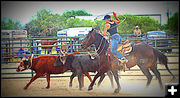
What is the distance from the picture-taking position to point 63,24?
2305cm

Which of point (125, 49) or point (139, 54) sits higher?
point (125, 49)

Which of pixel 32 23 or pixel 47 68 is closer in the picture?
pixel 47 68

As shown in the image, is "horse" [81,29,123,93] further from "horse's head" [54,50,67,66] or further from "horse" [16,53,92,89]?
"horse" [16,53,92,89]

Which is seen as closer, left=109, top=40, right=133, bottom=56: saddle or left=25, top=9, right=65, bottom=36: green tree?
left=109, top=40, right=133, bottom=56: saddle

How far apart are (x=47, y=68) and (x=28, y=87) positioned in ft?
3.09

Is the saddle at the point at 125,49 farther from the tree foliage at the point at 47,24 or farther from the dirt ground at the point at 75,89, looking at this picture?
the tree foliage at the point at 47,24

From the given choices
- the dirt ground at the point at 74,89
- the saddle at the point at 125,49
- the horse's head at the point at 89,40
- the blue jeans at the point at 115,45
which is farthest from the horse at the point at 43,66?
the saddle at the point at 125,49

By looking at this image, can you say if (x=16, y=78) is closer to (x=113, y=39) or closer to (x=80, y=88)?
(x=80, y=88)

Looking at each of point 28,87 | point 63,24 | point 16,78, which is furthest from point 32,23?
point 28,87

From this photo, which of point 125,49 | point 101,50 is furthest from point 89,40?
point 125,49

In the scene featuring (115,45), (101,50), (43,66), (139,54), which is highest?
(115,45)

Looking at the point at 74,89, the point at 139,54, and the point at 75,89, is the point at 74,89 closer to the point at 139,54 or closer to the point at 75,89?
the point at 75,89

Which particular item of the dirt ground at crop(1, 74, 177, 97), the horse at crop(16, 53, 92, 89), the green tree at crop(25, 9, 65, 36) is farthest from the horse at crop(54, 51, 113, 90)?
the green tree at crop(25, 9, 65, 36)

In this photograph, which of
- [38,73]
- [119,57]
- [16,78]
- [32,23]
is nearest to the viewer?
[119,57]
